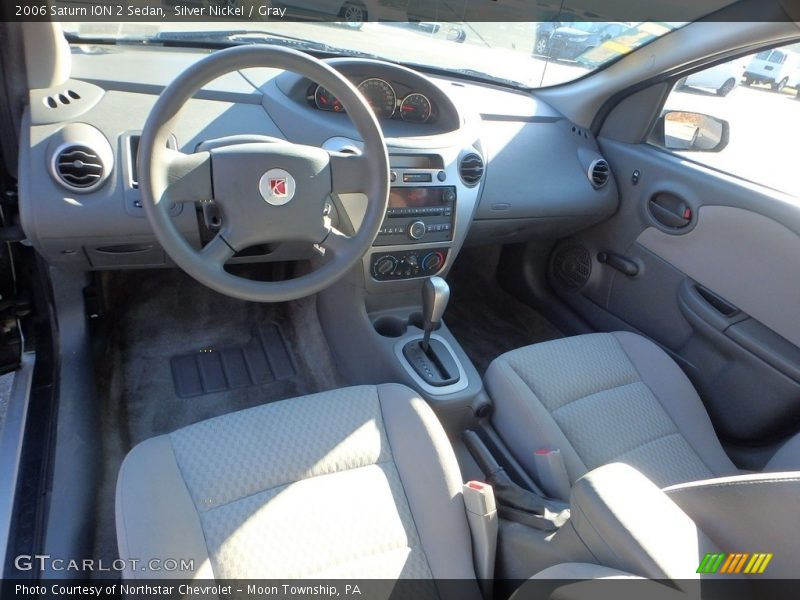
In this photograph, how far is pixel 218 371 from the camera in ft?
7.39

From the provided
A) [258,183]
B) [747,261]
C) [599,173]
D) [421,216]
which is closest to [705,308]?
[747,261]

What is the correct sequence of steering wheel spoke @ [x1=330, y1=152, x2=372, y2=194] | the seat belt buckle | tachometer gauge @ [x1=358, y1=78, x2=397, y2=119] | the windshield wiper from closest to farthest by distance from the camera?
1. steering wheel spoke @ [x1=330, y1=152, x2=372, y2=194]
2. the seat belt buckle
3. tachometer gauge @ [x1=358, y1=78, x2=397, y2=119]
4. the windshield wiper

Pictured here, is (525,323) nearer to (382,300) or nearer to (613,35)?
(382,300)

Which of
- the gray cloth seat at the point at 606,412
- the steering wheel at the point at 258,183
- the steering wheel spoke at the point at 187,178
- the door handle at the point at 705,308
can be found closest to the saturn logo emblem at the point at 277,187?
the steering wheel at the point at 258,183

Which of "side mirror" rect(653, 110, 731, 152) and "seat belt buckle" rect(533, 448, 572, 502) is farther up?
"side mirror" rect(653, 110, 731, 152)

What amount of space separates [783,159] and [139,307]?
254cm

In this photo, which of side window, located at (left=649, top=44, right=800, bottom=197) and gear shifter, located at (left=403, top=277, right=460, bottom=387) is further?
side window, located at (left=649, top=44, right=800, bottom=197)

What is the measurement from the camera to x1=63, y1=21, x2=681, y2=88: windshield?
191cm

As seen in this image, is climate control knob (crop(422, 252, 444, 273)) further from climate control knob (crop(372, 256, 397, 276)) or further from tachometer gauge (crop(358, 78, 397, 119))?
tachometer gauge (crop(358, 78, 397, 119))

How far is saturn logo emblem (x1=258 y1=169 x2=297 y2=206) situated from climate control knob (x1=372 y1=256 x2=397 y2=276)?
60 centimetres

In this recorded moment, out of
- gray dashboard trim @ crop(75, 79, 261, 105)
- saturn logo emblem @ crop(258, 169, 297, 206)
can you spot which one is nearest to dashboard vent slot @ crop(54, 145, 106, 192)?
gray dashboard trim @ crop(75, 79, 261, 105)

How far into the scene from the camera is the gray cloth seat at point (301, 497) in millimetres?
1131

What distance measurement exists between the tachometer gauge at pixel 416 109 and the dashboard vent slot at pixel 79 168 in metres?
0.98

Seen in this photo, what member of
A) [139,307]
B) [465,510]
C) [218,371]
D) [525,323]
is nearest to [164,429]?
[218,371]
